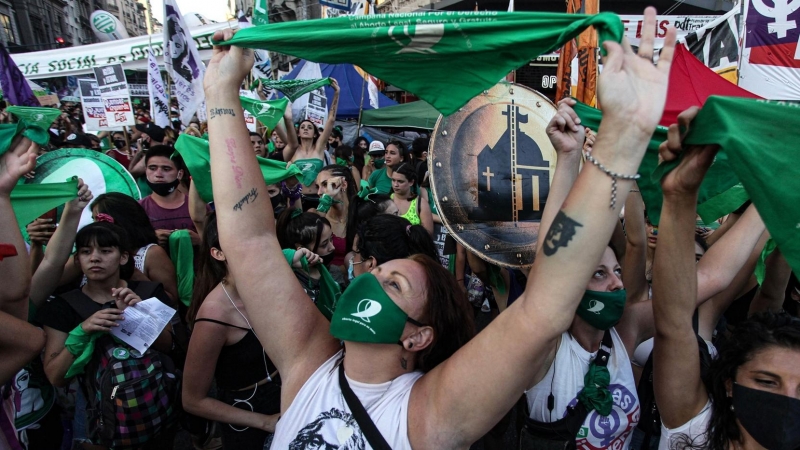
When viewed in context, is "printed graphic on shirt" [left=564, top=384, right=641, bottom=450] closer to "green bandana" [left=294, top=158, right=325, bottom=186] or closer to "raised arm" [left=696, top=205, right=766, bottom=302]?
"raised arm" [left=696, top=205, right=766, bottom=302]

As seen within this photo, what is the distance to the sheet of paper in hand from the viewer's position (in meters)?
2.36

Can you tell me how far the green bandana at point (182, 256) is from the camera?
364 centimetres

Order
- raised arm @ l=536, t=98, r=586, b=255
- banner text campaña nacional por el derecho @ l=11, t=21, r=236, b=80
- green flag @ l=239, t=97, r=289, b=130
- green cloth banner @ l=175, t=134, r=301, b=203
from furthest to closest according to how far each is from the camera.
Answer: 1. banner text campaña nacional por el derecho @ l=11, t=21, r=236, b=80
2. green flag @ l=239, t=97, r=289, b=130
3. green cloth banner @ l=175, t=134, r=301, b=203
4. raised arm @ l=536, t=98, r=586, b=255

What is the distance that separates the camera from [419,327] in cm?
159

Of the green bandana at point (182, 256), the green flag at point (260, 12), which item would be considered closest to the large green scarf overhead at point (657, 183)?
the green bandana at point (182, 256)

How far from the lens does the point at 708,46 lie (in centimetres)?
695

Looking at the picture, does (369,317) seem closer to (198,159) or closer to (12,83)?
(198,159)

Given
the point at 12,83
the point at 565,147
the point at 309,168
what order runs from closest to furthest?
the point at 565,147, the point at 12,83, the point at 309,168

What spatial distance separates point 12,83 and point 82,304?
3533 mm

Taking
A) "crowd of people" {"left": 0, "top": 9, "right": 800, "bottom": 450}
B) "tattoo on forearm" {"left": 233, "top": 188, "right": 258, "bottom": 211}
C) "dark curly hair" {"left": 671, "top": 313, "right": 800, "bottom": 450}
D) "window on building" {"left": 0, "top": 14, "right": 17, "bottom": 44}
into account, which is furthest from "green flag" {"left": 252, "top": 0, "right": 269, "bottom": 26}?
"window on building" {"left": 0, "top": 14, "right": 17, "bottom": 44}

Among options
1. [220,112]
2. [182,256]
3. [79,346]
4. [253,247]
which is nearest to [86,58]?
[182,256]

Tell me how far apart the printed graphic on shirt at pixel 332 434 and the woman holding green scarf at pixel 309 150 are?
4.15 meters

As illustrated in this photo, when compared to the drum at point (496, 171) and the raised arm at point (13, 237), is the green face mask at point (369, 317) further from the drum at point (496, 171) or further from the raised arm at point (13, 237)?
the raised arm at point (13, 237)

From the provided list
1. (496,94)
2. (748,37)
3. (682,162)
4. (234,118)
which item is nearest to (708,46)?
(748,37)
